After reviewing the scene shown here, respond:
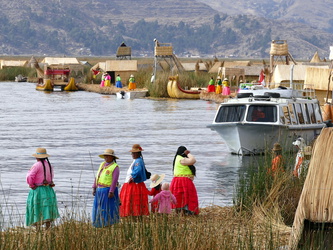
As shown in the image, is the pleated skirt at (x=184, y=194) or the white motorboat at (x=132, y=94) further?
the white motorboat at (x=132, y=94)

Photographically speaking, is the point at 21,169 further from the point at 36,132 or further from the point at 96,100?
the point at 96,100

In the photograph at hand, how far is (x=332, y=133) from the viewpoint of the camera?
9.65m

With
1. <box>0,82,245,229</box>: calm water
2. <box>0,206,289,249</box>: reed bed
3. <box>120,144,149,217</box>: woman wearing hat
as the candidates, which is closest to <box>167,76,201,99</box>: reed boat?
<box>0,82,245,229</box>: calm water

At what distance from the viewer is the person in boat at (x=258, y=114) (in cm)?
2455

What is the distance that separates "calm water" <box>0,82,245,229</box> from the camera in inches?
743

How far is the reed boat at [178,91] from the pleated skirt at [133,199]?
41.3 meters

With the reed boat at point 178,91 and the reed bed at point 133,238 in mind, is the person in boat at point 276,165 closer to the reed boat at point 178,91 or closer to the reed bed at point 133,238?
the reed bed at point 133,238

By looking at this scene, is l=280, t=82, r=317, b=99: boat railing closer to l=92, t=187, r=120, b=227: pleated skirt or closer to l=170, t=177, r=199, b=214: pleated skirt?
l=170, t=177, r=199, b=214: pleated skirt

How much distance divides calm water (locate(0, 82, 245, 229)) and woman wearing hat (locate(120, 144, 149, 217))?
0.76 m

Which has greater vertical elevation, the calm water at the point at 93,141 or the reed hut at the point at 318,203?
the reed hut at the point at 318,203

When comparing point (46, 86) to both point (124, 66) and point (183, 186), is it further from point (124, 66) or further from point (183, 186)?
point (183, 186)

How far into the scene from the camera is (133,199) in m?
13.0

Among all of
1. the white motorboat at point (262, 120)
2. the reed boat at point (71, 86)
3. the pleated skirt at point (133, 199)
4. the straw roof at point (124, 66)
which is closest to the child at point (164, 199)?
the pleated skirt at point (133, 199)

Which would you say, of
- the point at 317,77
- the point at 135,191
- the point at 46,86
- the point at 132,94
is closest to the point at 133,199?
the point at 135,191
